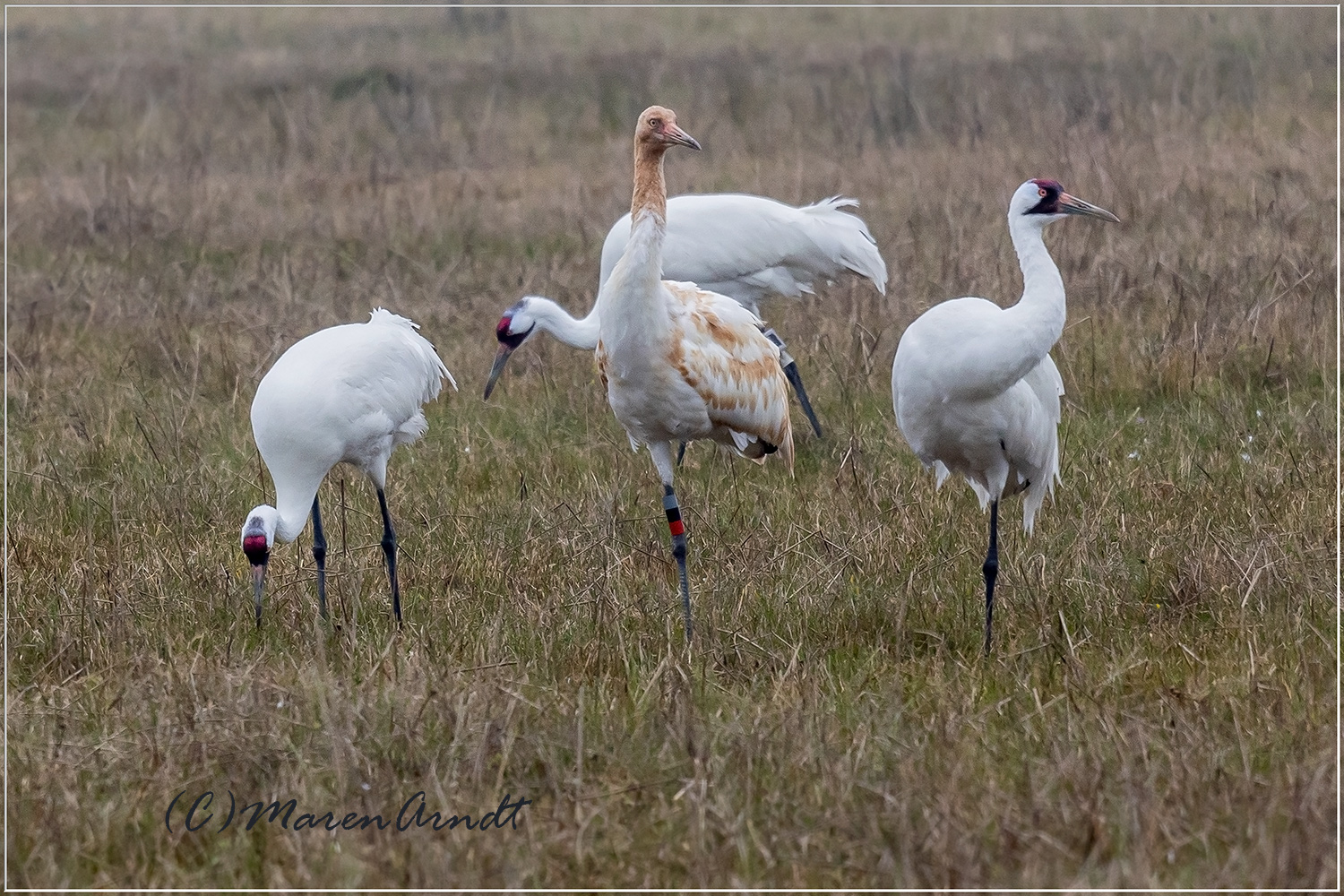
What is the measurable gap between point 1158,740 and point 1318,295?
480cm

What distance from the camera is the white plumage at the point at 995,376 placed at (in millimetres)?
4199

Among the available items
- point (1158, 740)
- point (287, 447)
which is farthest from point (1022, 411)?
point (287, 447)

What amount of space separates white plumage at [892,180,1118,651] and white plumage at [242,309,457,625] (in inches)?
66.0

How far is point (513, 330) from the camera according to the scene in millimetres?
6316

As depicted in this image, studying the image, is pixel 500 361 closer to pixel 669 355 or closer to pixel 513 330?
pixel 513 330

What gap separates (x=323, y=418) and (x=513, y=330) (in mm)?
1605

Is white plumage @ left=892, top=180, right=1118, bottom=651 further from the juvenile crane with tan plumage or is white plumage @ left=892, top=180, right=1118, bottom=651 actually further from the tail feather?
the tail feather

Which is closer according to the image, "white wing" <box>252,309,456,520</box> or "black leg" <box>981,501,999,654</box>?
"black leg" <box>981,501,999,654</box>

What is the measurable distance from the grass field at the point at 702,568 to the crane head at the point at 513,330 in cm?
35

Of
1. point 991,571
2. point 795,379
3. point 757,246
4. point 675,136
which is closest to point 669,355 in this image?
point 675,136

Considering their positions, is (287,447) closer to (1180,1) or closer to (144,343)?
(144,343)

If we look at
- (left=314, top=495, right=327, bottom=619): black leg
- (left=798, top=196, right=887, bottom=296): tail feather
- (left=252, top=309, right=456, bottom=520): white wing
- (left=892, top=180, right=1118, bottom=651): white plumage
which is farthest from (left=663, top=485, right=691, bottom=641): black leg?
(left=798, top=196, right=887, bottom=296): tail feather

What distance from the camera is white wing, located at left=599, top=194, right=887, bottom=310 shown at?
7785 millimetres

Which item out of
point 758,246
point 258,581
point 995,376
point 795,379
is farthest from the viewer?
point 758,246
